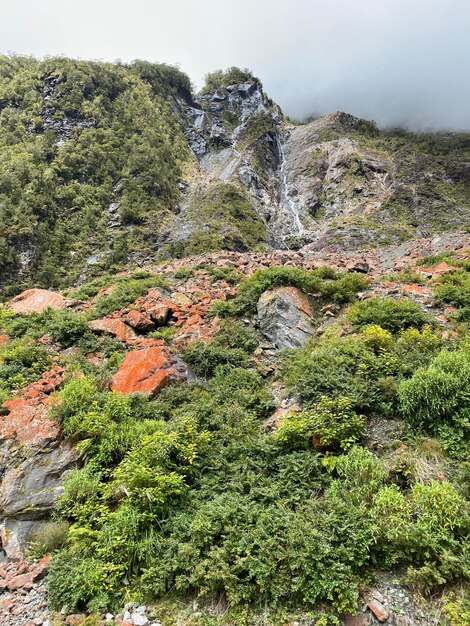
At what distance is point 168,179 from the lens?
41.8 metres

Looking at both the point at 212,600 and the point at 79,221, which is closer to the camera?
the point at 212,600

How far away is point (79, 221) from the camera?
109 ft

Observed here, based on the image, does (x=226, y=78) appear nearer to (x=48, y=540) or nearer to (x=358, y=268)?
(x=358, y=268)

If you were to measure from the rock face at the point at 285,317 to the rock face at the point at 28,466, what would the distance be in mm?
5818

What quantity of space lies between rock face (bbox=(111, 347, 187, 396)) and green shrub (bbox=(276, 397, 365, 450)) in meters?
3.24

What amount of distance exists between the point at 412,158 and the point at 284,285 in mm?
48852

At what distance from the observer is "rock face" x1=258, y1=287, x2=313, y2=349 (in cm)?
955

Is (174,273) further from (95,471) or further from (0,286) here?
(0,286)

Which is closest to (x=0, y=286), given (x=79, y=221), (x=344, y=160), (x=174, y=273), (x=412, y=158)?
(x=79, y=221)

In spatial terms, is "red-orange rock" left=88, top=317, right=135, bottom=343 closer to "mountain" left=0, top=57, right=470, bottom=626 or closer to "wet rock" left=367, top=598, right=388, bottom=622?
"mountain" left=0, top=57, right=470, bottom=626

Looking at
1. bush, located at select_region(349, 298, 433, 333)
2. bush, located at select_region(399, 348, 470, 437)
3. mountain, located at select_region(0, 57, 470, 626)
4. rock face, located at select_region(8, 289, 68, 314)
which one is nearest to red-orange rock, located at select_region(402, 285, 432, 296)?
mountain, located at select_region(0, 57, 470, 626)

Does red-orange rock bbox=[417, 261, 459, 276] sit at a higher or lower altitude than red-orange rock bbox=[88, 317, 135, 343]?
higher

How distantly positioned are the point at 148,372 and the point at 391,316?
6141 millimetres

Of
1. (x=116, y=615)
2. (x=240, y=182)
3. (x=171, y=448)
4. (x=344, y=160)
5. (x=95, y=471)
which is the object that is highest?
(x=344, y=160)
